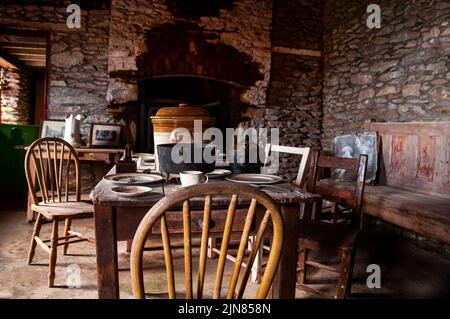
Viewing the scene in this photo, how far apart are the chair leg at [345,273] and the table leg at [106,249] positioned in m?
1.27

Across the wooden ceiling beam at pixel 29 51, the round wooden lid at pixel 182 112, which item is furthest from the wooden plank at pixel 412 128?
the wooden ceiling beam at pixel 29 51

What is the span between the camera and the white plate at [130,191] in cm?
133

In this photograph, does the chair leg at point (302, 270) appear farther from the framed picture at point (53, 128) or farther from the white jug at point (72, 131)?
the framed picture at point (53, 128)

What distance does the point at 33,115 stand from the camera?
9.53 metres

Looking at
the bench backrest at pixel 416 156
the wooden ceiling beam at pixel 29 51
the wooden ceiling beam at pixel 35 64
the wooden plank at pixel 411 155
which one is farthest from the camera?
the wooden ceiling beam at pixel 35 64

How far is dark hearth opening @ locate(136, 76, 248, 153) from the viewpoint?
194 inches

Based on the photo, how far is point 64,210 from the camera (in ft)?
7.55

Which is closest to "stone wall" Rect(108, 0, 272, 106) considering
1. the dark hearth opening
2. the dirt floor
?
the dark hearth opening

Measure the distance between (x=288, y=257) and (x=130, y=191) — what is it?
76 cm

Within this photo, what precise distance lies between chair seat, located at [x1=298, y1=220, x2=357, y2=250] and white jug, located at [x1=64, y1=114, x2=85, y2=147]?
10.1 feet

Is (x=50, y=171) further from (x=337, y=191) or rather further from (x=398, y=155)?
(x=398, y=155)

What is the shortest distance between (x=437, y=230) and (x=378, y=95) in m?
2.18

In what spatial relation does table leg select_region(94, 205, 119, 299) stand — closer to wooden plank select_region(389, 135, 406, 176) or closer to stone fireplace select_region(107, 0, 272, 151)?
wooden plank select_region(389, 135, 406, 176)
